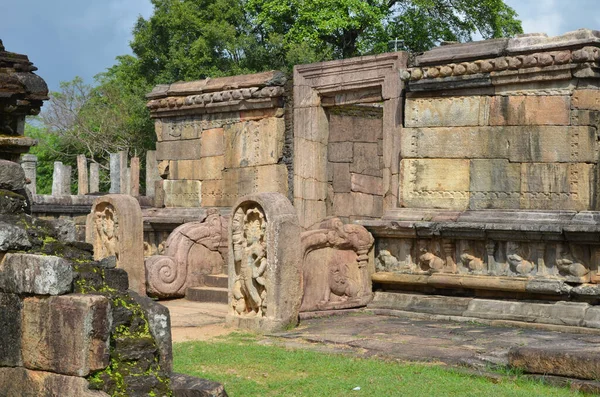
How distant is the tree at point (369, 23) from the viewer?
2681 cm

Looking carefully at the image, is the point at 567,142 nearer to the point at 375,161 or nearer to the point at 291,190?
the point at 291,190

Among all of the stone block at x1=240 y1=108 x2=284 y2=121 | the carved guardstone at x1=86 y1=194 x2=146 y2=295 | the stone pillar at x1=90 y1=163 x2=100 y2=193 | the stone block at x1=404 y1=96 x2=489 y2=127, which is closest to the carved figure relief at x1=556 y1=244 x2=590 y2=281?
the stone block at x1=404 y1=96 x2=489 y2=127

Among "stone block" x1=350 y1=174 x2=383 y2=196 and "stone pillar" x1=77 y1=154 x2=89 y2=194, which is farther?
"stone pillar" x1=77 y1=154 x2=89 y2=194

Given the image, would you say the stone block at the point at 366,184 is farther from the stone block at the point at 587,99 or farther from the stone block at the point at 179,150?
the stone block at the point at 587,99

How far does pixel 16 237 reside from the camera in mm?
5699

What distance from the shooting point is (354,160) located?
14.7 meters

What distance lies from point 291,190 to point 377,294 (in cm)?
271

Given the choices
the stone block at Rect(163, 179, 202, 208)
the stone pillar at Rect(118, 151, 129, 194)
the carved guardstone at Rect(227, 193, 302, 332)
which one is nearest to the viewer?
the carved guardstone at Rect(227, 193, 302, 332)

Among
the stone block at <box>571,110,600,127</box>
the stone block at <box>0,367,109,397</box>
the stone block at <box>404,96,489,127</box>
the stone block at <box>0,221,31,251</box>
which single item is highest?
the stone block at <box>404,96,489,127</box>

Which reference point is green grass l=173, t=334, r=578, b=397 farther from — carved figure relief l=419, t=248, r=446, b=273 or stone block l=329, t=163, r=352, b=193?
stone block l=329, t=163, r=352, b=193

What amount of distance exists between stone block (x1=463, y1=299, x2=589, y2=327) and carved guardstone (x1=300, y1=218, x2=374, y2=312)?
142 centimetres

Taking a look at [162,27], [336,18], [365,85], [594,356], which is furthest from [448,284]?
[162,27]

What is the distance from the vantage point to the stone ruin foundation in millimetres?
5234

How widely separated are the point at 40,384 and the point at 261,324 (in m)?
4.04
